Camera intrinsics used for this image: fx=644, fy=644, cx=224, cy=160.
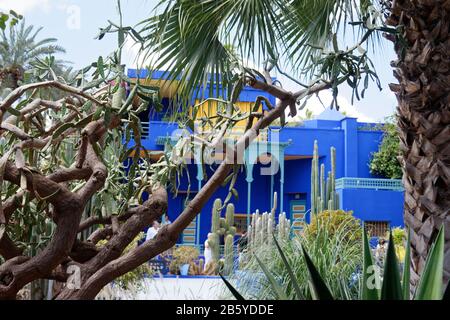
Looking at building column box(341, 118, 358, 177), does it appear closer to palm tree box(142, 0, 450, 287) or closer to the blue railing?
the blue railing

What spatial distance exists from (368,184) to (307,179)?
1893 mm

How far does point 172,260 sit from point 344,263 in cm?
831

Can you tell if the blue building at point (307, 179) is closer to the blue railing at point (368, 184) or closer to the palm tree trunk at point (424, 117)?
the blue railing at point (368, 184)

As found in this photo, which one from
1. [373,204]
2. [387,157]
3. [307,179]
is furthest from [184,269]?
[387,157]

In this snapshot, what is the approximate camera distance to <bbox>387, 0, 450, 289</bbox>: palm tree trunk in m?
3.20

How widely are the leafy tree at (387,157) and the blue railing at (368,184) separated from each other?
0.23 metres

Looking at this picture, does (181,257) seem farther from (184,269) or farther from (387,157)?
(387,157)

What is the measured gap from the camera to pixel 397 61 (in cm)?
354

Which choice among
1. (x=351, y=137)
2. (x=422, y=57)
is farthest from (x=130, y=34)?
(x=351, y=137)

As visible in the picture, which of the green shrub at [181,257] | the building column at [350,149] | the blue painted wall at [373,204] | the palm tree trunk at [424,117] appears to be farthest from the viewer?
the building column at [350,149]

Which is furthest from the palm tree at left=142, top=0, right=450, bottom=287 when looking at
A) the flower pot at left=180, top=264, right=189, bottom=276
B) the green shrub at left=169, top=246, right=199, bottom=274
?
the flower pot at left=180, top=264, right=189, bottom=276

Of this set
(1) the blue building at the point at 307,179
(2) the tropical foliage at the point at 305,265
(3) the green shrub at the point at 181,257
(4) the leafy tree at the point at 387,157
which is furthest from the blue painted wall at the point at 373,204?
(2) the tropical foliage at the point at 305,265

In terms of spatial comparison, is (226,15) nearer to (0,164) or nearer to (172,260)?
(0,164)

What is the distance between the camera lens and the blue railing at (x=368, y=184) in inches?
679
